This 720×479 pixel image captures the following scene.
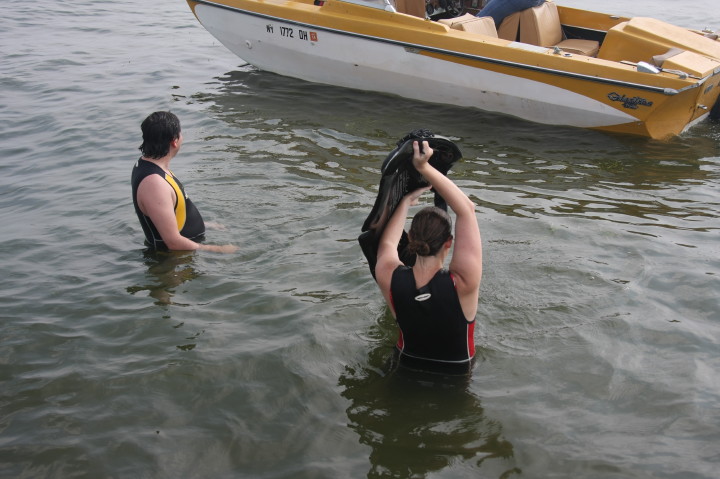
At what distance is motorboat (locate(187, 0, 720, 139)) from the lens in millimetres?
8469

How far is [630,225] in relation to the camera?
6465 mm

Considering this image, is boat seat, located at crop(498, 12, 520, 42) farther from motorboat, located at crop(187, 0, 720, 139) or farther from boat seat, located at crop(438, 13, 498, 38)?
boat seat, located at crop(438, 13, 498, 38)

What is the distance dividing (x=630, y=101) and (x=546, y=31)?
235 cm

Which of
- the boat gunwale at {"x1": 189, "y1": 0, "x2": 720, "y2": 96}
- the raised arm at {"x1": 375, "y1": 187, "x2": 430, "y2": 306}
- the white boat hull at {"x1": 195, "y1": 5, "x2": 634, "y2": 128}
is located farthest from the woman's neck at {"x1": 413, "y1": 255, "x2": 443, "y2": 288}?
the white boat hull at {"x1": 195, "y1": 5, "x2": 634, "y2": 128}

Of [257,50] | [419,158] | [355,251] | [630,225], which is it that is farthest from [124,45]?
[419,158]

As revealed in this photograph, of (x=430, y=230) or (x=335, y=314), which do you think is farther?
(x=335, y=314)

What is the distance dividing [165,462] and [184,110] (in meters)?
7.22

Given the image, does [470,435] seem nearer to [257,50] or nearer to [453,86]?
[453,86]

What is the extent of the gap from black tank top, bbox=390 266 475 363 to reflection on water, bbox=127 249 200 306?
2.02m

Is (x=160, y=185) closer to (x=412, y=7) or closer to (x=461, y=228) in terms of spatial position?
(x=461, y=228)

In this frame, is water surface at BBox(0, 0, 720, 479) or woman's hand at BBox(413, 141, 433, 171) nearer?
woman's hand at BBox(413, 141, 433, 171)

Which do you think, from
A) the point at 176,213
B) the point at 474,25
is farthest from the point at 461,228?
the point at 474,25

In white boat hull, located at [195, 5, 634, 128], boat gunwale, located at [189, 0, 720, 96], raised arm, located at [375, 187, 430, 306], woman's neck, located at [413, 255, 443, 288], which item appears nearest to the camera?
woman's neck, located at [413, 255, 443, 288]

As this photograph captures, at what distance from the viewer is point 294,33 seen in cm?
1055
